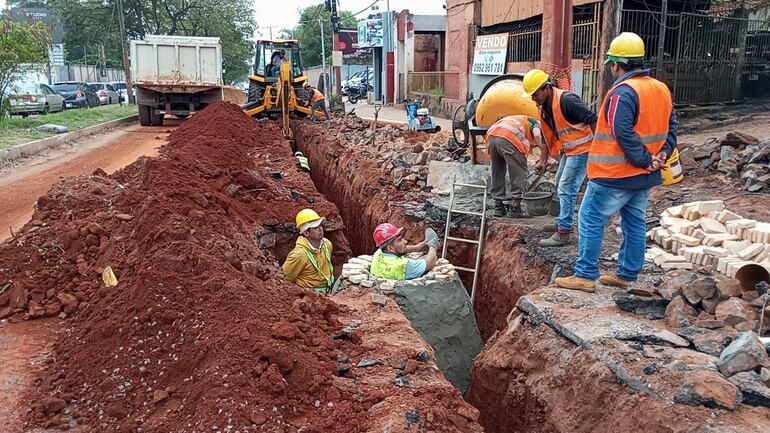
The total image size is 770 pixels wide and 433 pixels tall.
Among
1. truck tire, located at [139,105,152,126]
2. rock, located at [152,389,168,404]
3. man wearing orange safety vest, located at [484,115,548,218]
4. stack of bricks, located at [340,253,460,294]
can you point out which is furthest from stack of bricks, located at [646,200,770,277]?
truck tire, located at [139,105,152,126]

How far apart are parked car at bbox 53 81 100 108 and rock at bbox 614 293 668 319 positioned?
1102 inches

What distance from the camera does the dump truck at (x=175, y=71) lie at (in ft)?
63.0

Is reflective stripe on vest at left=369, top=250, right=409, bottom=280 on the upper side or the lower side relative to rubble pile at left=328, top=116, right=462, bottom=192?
lower

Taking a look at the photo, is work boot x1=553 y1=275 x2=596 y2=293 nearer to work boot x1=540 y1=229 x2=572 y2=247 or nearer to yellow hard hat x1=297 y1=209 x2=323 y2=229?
work boot x1=540 y1=229 x2=572 y2=247

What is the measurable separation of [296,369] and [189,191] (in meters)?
3.94

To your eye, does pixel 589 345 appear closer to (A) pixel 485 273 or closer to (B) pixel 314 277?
(B) pixel 314 277

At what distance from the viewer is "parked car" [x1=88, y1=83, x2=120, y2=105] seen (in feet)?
105

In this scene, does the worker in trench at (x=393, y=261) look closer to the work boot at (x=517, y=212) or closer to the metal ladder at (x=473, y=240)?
the metal ladder at (x=473, y=240)

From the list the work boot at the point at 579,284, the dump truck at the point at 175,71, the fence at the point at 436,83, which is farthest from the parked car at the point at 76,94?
the work boot at the point at 579,284

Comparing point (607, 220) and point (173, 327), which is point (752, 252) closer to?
point (607, 220)

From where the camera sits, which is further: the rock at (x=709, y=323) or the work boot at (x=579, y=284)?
the work boot at (x=579, y=284)

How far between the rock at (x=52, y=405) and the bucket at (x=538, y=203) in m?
5.72

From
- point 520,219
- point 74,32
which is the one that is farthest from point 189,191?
point 74,32

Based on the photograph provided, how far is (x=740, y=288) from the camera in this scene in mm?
4719
